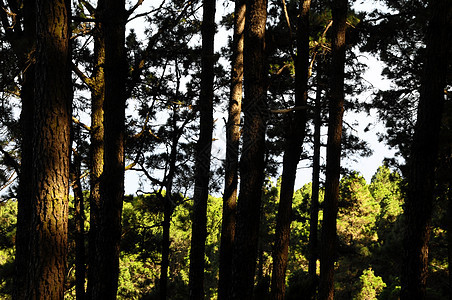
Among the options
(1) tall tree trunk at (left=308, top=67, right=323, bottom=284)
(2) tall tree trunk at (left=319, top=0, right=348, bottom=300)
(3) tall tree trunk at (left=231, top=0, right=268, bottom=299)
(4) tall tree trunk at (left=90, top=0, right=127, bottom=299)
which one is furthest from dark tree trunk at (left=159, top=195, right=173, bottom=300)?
(3) tall tree trunk at (left=231, top=0, right=268, bottom=299)

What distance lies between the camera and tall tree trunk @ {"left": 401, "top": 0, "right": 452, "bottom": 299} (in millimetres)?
5094

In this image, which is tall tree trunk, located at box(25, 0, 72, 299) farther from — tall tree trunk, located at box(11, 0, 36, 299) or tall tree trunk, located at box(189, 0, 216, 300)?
tall tree trunk, located at box(189, 0, 216, 300)

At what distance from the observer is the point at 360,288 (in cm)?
1836

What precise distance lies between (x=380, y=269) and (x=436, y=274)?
14.5 ft

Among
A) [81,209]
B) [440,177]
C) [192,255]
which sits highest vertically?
[440,177]

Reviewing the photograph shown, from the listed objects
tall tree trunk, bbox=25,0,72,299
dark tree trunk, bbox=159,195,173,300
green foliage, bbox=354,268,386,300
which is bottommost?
green foliage, bbox=354,268,386,300

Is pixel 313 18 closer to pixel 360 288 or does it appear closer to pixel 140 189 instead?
pixel 140 189

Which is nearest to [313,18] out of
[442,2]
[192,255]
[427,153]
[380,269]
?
[442,2]

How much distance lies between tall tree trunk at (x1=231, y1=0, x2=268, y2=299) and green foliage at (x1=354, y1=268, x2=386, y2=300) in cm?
1463

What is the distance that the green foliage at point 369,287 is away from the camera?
17297 millimetres

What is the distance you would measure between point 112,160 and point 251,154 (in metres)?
2.29

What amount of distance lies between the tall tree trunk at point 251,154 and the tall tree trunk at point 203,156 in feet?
8.87

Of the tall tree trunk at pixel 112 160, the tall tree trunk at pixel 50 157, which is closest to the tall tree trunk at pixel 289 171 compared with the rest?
the tall tree trunk at pixel 112 160

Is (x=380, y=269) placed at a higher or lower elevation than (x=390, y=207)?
lower
